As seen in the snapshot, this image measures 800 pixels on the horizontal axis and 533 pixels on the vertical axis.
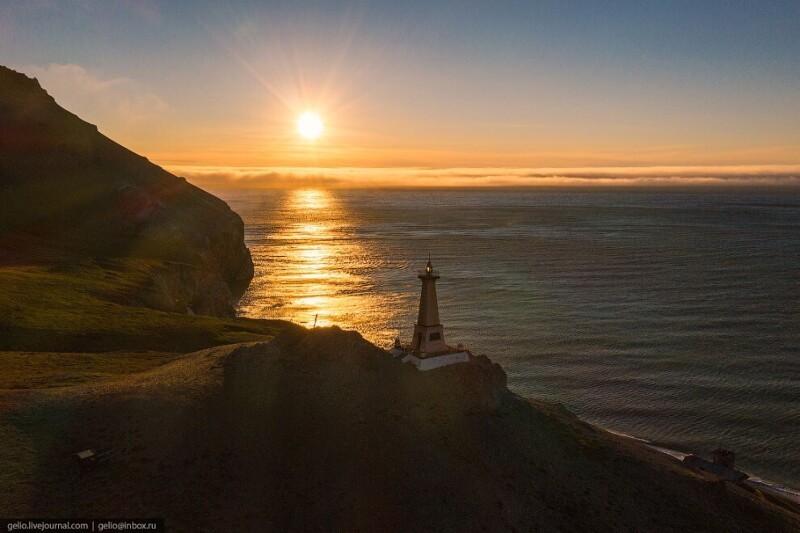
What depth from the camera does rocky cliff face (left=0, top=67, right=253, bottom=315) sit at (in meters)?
76.1

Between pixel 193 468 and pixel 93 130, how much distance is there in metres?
118

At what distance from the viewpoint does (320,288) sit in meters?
93.6

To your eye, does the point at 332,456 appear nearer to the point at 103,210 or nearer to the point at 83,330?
the point at 83,330

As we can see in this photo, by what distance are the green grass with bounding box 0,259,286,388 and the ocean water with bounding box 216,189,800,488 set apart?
65.5 feet

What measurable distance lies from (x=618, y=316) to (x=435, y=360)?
46.2 m

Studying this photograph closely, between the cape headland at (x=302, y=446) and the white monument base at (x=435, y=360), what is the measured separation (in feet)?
1.83

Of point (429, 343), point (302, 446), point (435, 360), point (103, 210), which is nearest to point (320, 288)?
point (103, 210)

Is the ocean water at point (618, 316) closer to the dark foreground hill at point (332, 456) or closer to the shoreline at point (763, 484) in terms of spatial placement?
the shoreline at point (763, 484)

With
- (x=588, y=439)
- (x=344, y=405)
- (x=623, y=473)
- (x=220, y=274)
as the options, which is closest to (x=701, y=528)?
(x=623, y=473)

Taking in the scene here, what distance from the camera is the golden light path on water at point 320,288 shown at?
7325 cm

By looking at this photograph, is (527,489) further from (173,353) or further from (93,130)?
(93,130)

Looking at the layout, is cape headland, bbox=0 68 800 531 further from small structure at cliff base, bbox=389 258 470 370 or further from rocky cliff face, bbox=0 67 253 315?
rocky cliff face, bbox=0 67 253 315

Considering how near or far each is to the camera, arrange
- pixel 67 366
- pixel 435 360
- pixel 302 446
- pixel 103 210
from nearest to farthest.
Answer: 1. pixel 302 446
2. pixel 435 360
3. pixel 67 366
4. pixel 103 210

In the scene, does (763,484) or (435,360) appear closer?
(435,360)
